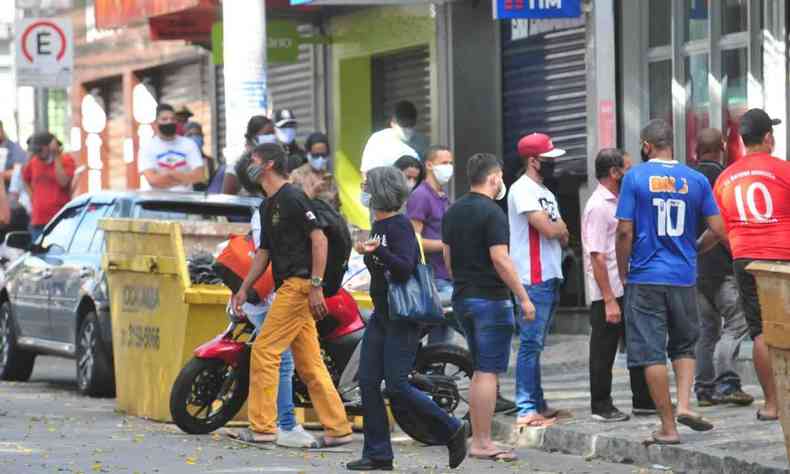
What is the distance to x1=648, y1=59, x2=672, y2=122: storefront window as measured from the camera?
19078 millimetres

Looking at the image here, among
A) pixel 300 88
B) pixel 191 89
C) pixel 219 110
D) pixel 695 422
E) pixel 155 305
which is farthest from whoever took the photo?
pixel 191 89

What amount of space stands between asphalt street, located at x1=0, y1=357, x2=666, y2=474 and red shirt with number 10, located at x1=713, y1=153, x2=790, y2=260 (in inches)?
57.6

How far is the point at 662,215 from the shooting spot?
483 inches

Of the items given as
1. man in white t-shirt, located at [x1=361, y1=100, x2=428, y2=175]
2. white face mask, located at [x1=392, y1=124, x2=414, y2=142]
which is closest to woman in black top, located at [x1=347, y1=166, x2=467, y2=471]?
man in white t-shirt, located at [x1=361, y1=100, x2=428, y2=175]

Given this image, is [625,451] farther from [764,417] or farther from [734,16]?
[734,16]

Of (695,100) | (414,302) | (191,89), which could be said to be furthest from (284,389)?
(191,89)

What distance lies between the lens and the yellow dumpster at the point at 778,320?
9.85 metres

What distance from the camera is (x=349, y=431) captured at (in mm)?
12992

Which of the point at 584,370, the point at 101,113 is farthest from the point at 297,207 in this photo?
the point at 101,113

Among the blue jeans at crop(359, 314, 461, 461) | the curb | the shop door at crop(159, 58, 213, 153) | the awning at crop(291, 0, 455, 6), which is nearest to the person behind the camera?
the curb

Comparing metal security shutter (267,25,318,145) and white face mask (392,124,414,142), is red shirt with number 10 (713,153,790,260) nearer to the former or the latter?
white face mask (392,124,414,142)

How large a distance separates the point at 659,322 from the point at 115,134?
24.2 m

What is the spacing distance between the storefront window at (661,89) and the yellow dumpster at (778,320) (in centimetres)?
906

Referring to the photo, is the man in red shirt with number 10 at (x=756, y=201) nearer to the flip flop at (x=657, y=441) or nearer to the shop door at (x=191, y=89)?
the flip flop at (x=657, y=441)
